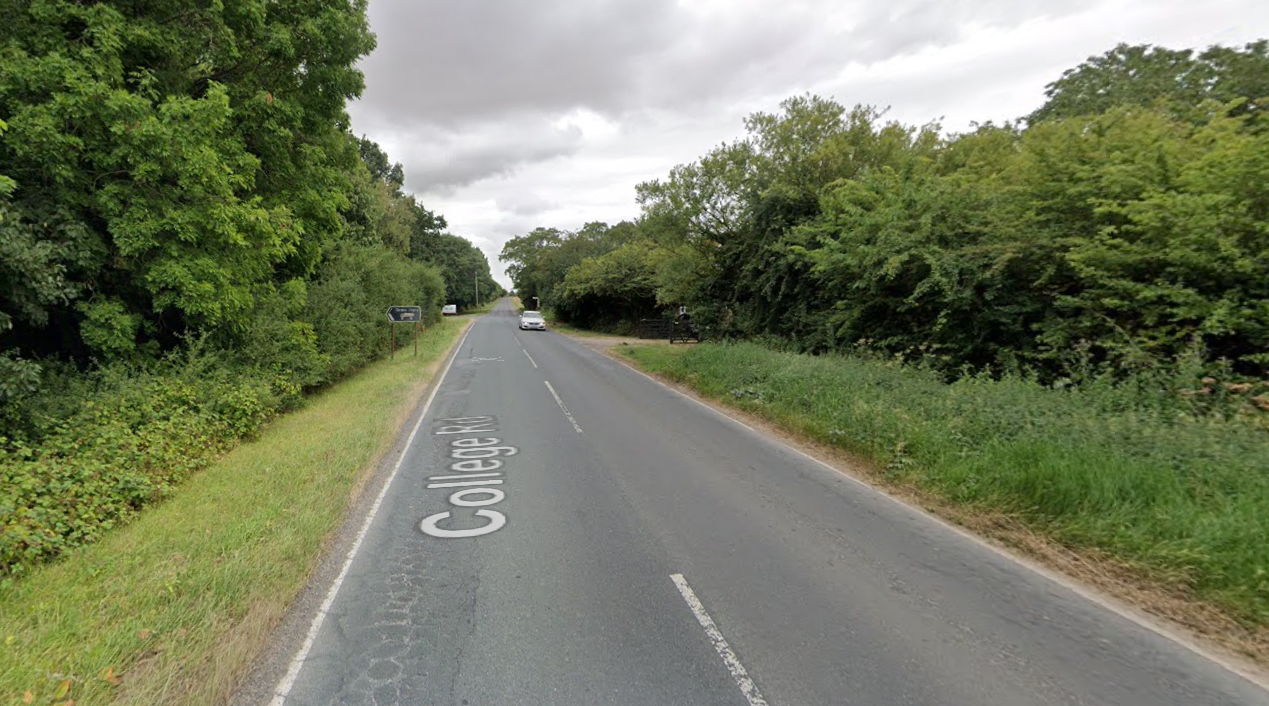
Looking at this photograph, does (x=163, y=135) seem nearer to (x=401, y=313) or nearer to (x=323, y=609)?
(x=323, y=609)

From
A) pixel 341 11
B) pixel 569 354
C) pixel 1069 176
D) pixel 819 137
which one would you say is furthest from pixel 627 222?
pixel 1069 176

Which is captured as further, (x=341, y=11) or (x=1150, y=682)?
(x=341, y=11)

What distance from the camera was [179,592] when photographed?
3.39 meters

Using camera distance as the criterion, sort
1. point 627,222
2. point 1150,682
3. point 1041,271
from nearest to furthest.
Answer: point 1150,682 < point 1041,271 < point 627,222

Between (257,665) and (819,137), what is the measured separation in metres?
16.8

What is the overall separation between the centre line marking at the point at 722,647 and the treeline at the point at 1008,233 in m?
6.15

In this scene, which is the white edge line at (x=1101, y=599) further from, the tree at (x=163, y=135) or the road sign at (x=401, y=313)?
the road sign at (x=401, y=313)

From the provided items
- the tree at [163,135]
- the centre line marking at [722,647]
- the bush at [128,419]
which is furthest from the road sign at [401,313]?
the centre line marking at [722,647]

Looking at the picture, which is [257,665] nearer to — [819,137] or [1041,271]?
[1041,271]

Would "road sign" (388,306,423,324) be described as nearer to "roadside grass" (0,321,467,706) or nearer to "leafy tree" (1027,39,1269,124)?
"roadside grass" (0,321,467,706)

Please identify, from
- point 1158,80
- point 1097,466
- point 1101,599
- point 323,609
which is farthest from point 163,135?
point 1158,80

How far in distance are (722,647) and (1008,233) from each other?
28.6 feet

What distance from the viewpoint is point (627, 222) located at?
53.9 meters

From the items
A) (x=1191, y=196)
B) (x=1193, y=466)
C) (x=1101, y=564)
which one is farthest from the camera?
(x=1191, y=196)
